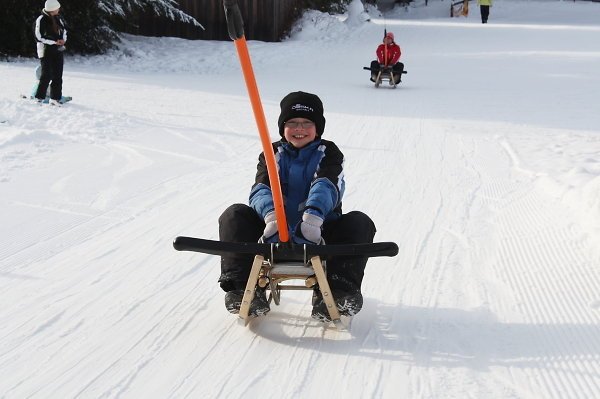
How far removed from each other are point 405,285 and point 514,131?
6.02 m

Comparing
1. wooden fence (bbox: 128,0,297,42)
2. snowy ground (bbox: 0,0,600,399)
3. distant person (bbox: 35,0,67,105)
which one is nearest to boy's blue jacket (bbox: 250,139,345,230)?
snowy ground (bbox: 0,0,600,399)

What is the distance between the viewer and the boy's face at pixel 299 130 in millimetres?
3756

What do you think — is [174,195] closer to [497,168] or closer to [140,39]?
[497,168]

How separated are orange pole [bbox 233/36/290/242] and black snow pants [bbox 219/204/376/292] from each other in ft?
0.99

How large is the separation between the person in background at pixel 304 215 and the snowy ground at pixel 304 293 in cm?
21

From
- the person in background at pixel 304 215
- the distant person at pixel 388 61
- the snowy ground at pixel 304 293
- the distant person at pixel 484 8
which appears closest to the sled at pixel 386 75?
the distant person at pixel 388 61

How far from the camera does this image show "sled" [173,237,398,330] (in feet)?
11.1

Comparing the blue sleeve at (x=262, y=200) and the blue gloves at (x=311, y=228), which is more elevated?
the blue sleeve at (x=262, y=200)

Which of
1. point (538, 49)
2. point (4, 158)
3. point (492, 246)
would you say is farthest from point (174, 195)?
point (538, 49)

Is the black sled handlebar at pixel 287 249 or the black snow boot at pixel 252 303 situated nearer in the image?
the black sled handlebar at pixel 287 249

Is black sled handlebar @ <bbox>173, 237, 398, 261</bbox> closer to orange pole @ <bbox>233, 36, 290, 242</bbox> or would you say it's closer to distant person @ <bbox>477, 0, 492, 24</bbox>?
orange pole @ <bbox>233, 36, 290, 242</bbox>

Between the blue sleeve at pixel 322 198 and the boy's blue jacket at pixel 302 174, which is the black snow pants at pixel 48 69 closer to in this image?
the boy's blue jacket at pixel 302 174

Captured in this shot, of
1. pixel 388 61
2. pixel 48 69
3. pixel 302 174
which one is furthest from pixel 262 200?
pixel 388 61

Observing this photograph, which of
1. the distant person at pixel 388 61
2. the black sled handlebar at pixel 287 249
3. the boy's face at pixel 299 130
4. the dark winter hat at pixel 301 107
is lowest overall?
the black sled handlebar at pixel 287 249
